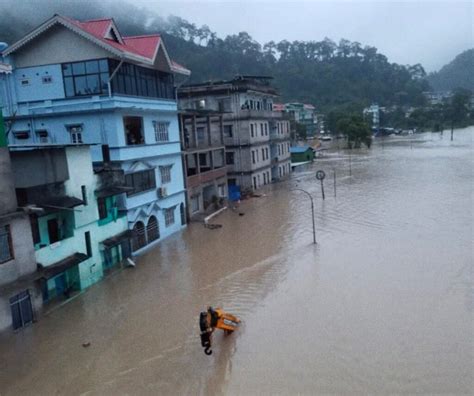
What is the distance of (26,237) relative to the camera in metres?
15.9

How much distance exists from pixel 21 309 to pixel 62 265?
2.27 meters

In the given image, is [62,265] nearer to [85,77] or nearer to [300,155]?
[85,77]

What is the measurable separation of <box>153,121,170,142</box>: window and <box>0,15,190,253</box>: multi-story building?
17 cm

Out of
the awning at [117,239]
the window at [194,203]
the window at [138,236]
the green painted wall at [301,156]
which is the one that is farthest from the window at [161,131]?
the green painted wall at [301,156]

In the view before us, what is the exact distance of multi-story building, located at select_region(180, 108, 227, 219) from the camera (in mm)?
32250

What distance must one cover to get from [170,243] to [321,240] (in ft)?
28.1

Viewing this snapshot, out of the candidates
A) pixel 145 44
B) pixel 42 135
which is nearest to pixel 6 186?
pixel 42 135

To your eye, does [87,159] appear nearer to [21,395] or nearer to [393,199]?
[21,395]

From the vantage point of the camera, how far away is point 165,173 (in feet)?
92.0

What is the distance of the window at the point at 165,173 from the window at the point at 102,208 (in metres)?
6.28

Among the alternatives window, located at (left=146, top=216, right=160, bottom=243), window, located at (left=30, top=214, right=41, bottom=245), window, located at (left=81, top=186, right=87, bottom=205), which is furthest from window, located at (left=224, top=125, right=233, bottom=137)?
Answer: window, located at (left=30, top=214, right=41, bottom=245)

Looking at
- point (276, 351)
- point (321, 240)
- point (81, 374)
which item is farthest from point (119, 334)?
point (321, 240)

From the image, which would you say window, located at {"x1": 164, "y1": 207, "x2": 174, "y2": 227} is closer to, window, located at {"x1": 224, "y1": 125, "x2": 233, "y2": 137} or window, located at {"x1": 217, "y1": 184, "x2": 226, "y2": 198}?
window, located at {"x1": 217, "y1": 184, "x2": 226, "y2": 198}

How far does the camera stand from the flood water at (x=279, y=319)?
12.4 m
